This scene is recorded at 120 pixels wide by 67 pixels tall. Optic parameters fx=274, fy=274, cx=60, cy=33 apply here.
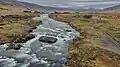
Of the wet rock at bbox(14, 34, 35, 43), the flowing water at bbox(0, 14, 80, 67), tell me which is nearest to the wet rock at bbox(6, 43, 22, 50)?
the flowing water at bbox(0, 14, 80, 67)

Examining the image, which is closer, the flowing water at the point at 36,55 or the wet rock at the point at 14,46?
the flowing water at the point at 36,55

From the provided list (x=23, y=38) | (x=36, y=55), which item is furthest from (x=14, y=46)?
(x=23, y=38)

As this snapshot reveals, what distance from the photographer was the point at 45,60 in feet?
180

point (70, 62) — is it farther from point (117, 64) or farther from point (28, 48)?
point (28, 48)

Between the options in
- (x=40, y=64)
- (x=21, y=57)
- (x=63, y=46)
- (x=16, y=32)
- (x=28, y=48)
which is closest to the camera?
(x=40, y=64)

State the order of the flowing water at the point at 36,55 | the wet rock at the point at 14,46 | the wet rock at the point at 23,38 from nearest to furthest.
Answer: the flowing water at the point at 36,55 < the wet rock at the point at 14,46 < the wet rock at the point at 23,38

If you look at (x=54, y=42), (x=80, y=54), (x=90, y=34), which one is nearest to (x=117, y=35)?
(x=90, y=34)

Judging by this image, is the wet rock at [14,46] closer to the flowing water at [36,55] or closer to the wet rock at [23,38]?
the flowing water at [36,55]

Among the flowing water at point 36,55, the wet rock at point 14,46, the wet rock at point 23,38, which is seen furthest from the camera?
the wet rock at point 23,38

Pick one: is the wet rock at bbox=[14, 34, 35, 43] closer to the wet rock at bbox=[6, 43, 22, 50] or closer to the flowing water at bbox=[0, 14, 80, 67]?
the flowing water at bbox=[0, 14, 80, 67]

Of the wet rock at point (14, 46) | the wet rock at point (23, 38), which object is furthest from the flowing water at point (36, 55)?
the wet rock at point (23, 38)

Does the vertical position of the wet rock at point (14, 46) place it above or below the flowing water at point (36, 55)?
above

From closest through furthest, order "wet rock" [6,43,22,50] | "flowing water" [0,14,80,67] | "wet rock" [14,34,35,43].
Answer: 1. "flowing water" [0,14,80,67]
2. "wet rock" [6,43,22,50]
3. "wet rock" [14,34,35,43]

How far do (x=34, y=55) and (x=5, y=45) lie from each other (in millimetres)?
11827
